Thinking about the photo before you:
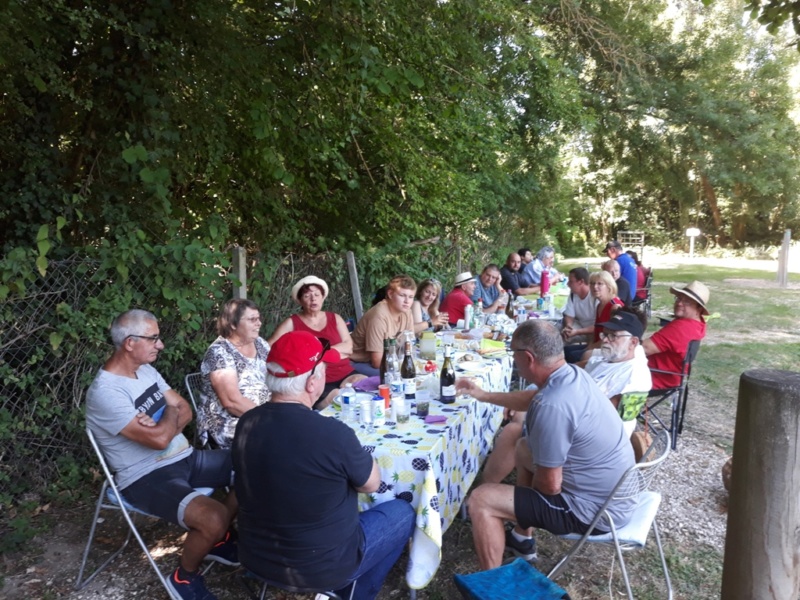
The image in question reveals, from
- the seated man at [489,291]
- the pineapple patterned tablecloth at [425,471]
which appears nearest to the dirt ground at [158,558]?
the pineapple patterned tablecloth at [425,471]

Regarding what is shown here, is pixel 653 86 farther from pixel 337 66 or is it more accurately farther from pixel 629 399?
pixel 629 399

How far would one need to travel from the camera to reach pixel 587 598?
9.82 ft

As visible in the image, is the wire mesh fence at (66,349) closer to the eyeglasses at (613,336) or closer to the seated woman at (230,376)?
the seated woman at (230,376)

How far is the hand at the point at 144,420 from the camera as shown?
115 inches

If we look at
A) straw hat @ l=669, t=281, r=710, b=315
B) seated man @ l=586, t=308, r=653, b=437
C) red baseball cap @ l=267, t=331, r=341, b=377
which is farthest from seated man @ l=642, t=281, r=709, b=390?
red baseball cap @ l=267, t=331, r=341, b=377

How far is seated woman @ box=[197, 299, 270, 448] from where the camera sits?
3371mm

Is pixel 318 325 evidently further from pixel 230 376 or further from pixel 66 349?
pixel 66 349

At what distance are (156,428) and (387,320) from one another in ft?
7.36

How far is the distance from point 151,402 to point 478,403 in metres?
1.83

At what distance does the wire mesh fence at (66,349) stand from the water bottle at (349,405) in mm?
1772

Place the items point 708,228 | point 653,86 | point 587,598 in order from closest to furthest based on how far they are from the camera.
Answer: point 587,598, point 653,86, point 708,228

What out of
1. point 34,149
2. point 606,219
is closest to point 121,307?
point 34,149

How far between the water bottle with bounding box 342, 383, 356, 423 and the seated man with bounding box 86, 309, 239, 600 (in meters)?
0.69

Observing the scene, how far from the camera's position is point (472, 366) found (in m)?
4.18
